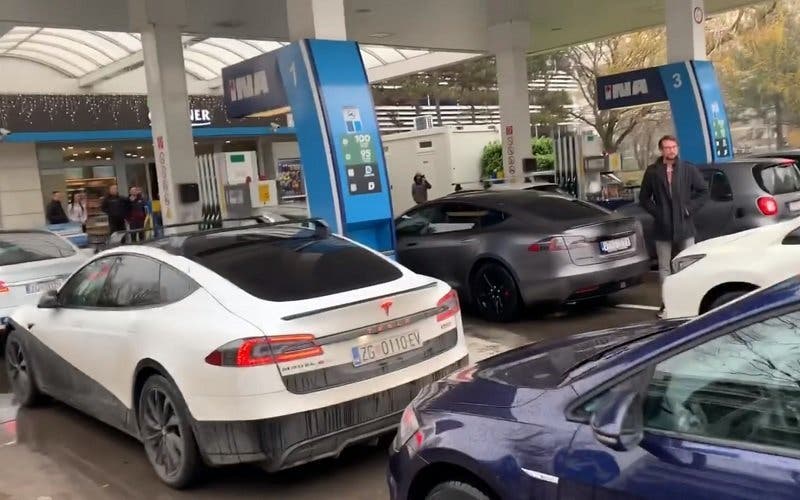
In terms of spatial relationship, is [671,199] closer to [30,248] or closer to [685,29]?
[685,29]

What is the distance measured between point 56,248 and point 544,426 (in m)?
7.69

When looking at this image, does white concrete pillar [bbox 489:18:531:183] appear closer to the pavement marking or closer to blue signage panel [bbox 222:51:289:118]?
blue signage panel [bbox 222:51:289:118]

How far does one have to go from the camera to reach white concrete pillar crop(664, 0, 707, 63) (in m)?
12.9

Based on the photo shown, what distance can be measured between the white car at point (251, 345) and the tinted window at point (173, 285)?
11mm

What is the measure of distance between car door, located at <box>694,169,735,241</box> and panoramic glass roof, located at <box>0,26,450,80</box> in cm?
1129

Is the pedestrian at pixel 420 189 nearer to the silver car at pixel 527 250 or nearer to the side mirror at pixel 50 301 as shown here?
the silver car at pixel 527 250

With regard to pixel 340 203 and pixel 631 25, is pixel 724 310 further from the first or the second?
pixel 631 25

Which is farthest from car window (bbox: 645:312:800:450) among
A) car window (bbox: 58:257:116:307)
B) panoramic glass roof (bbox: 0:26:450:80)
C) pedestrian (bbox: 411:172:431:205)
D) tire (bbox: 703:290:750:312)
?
pedestrian (bbox: 411:172:431:205)

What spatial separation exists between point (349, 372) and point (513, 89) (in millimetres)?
13177

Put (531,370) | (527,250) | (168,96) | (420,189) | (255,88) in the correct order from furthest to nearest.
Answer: (420,189)
(168,96)
(255,88)
(527,250)
(531,370)

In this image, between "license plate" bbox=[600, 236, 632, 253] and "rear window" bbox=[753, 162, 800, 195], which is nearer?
"license plate" bbox=[600, 236, 632, 253]

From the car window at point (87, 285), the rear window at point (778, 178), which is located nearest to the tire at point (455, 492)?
the car window at point (87, 285)

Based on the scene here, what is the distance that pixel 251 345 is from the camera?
13.1ft

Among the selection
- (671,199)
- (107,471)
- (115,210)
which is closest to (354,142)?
(671,199)
